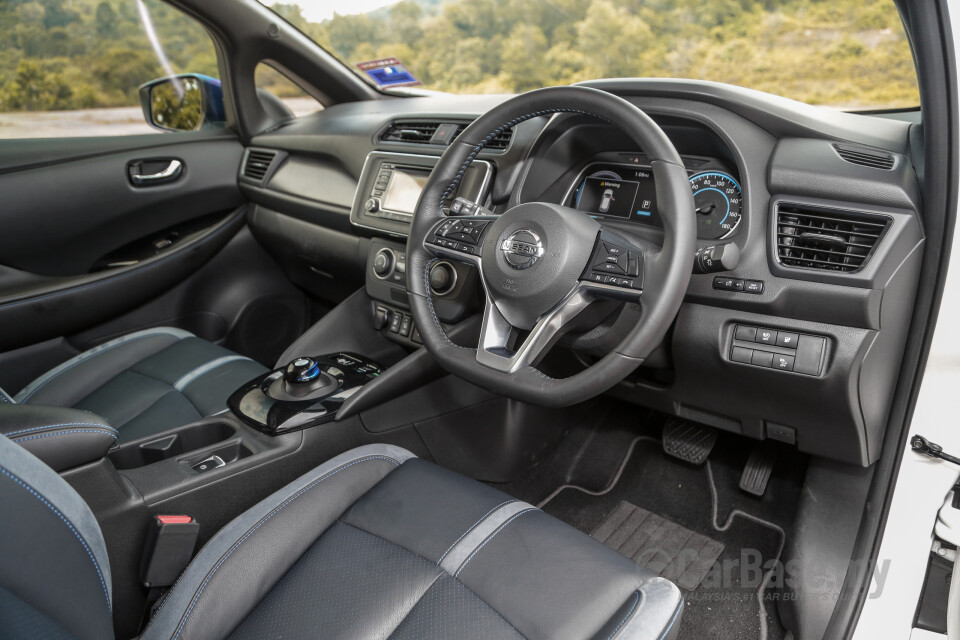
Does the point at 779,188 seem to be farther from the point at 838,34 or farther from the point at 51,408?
the point at 51,408

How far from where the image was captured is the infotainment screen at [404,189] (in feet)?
5.79

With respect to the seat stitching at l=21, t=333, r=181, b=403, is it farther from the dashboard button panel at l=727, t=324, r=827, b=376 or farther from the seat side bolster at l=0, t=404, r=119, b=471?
the dashboard button panel at l=727, t=324, r=827, b=376

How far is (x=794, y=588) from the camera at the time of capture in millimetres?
1458

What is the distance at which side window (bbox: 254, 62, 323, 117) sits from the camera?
7.89ft

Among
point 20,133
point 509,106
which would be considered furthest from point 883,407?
point 20,133

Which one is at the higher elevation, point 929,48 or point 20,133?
point 929,48

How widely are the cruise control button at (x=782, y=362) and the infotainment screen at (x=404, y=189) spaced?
937mm

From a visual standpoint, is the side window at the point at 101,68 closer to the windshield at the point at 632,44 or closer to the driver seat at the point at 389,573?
the windshield at the point at 632,44

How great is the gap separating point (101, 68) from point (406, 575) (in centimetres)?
240

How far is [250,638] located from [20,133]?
6.24 ft

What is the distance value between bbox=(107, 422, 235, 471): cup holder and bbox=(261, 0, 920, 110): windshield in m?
1.00

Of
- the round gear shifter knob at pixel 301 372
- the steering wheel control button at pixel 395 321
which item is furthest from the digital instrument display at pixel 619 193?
the round gear shifter knob at pixel 301 372

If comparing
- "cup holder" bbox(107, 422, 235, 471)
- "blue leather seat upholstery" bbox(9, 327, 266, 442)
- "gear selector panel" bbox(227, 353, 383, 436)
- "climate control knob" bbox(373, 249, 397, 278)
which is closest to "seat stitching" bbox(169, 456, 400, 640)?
"gear selector panel" bbox(227, 353, 383, 436)

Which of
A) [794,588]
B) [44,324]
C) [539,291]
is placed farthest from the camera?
[44,324]
